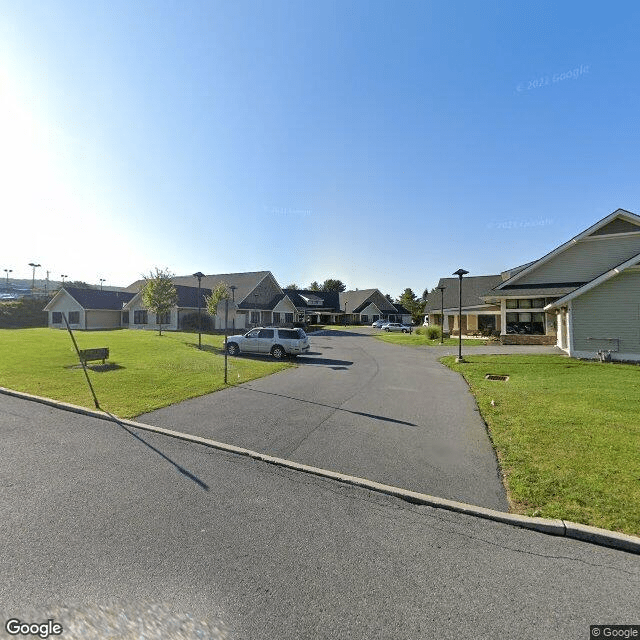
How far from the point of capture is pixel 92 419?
7473 millimetres

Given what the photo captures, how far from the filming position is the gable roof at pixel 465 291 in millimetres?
38750

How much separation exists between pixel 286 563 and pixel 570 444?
5.48 meters

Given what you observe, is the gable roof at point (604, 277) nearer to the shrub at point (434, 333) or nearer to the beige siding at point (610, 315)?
the beige siding at point (610, 315)

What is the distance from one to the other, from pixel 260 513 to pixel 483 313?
34083 mm

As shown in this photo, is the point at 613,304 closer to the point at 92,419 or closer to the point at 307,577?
the point at 307,577

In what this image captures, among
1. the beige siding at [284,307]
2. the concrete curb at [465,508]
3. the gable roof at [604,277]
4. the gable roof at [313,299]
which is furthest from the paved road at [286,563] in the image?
the gable roof at [313,299]

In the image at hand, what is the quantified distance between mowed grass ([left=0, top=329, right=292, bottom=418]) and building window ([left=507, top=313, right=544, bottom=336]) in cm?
1943

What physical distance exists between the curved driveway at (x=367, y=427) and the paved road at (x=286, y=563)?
78 cm

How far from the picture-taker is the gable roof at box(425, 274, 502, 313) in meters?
38.8

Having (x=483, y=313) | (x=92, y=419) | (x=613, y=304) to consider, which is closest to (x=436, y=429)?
(x=92, y=419)

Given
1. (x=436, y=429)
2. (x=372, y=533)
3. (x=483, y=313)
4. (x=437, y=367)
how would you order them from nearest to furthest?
(x=372, y=533), (x=436, y=429), (x=437, y=367), (x=483, y=313)

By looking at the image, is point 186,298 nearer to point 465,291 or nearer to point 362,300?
point 465,291

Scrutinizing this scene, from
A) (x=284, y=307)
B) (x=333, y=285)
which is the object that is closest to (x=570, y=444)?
(x=284, y=307)

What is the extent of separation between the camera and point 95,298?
3969 centimetres
